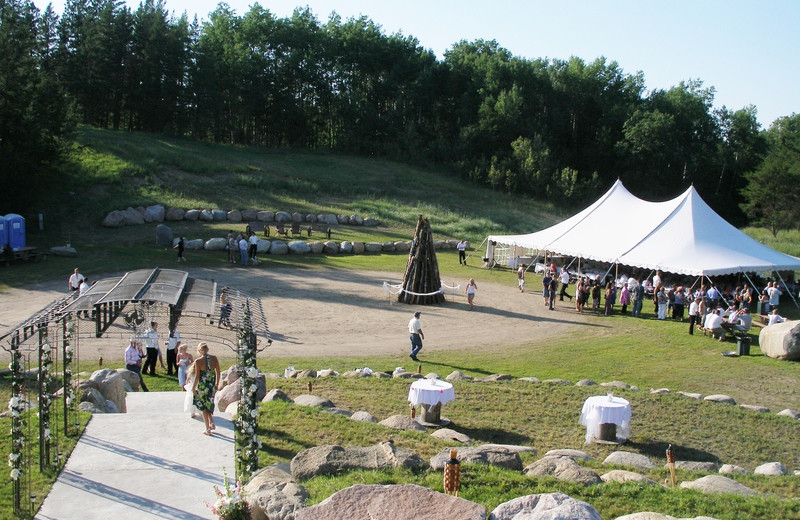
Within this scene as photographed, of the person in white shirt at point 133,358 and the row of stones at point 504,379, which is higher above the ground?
the person in white shirt at point 133,358

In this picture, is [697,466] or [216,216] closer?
[697,466]

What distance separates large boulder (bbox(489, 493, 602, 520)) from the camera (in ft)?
22.1

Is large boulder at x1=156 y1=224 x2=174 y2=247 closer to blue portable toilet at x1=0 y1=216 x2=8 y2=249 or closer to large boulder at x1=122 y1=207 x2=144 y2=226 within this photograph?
large boulder at x1=122 y1=207 x2=144 y2=226

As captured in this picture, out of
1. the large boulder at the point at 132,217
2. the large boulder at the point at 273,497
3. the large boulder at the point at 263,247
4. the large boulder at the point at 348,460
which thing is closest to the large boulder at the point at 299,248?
the large boulder at the point at 263,247

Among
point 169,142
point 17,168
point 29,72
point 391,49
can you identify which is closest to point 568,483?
point 17,168

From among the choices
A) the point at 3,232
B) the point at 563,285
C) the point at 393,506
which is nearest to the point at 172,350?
the point at 393,506

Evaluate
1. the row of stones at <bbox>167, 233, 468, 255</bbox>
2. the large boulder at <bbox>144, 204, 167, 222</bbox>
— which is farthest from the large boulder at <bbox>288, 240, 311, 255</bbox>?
the large boulder at <bbox>144, 204, 167, 222</bbox>

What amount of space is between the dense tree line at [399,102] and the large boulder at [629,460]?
50.0 meters

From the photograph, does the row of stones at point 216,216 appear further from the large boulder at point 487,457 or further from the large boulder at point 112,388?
the large boulder at point 487,457

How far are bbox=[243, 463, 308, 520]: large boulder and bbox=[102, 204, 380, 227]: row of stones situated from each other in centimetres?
2981

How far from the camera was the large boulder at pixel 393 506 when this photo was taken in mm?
6844

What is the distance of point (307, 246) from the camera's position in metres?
34.1

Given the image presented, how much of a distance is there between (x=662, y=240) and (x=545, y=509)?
76.4ft

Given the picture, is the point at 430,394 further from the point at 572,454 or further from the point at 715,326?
the point at 715,326
